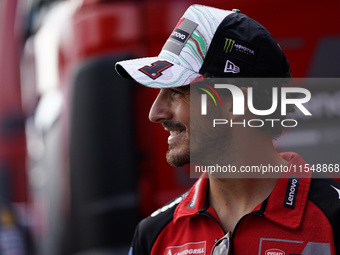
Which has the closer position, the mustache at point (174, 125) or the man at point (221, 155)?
the man at point (221, 155)

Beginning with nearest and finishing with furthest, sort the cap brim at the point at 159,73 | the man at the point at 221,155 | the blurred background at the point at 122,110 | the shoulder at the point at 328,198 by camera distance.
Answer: the shoulder at the point at 328,198 < the man at the point at 221,155 < the cap brim at the point at 159,73 < the blurred background at the point at 122,110

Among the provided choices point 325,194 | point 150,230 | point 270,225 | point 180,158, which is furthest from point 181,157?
point 325,194

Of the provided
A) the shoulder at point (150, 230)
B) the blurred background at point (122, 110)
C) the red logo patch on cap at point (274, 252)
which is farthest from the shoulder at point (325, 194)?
the blurred background at point (122, 110)

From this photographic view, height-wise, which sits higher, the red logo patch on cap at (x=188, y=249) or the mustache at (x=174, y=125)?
the mustache at (x=174, y=125)

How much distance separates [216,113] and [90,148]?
5.75ft

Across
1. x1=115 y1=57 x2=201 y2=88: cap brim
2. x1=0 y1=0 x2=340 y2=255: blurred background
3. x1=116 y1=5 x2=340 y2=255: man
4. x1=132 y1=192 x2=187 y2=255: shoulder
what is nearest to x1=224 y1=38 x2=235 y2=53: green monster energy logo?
x1=116 y1=5 x2=340 y2=255: man

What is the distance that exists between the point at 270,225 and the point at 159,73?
0.64 metres

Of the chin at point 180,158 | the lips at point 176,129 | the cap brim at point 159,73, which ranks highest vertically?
the cap brim at point 159,73

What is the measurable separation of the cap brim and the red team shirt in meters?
0.41

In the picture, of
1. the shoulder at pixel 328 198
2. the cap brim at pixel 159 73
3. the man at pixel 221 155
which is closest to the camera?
the shoulder at pixel 328 198

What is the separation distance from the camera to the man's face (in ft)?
7.65

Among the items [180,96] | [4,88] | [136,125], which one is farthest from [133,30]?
[4,88]

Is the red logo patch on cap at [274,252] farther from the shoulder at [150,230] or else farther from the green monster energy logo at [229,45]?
the green monster energy logo at [229,45]

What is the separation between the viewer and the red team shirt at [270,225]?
2076mm
